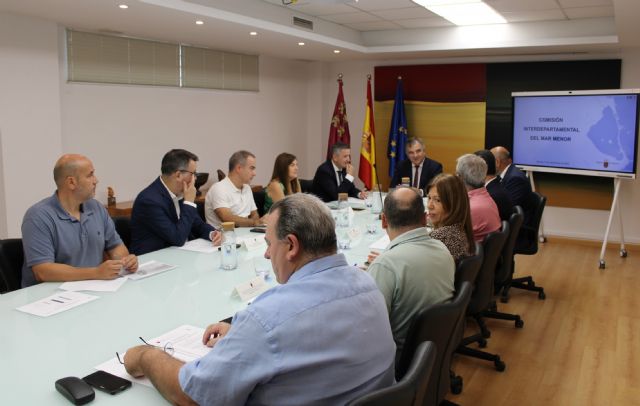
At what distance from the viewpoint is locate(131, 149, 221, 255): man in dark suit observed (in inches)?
136

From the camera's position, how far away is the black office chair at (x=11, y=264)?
9.27ft

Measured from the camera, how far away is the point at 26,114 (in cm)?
479

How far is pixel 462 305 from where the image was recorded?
82.4 inches

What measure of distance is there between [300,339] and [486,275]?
2.29 metres

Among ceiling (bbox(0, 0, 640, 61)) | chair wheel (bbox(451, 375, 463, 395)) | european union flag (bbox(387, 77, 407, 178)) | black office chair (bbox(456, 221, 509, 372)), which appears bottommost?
chair wheel (bbox(451, 375, 463, 395))

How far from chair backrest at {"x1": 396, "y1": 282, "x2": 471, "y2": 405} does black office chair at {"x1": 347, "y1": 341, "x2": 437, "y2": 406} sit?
38 cm

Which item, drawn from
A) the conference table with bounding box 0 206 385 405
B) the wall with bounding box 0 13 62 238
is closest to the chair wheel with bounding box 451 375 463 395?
the conference table with bounding box 0 206 385 405

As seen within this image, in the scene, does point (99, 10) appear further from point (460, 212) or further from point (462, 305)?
point (462, 305)

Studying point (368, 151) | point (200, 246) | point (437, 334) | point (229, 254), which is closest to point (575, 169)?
point (368, 151)

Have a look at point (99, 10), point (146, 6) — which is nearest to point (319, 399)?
point (146, 6)

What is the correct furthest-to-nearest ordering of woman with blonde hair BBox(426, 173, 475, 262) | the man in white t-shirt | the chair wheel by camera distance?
the man in white t-shirt, the chair wheel, woman with blonde hair BBox(426, 173, 475, 262)

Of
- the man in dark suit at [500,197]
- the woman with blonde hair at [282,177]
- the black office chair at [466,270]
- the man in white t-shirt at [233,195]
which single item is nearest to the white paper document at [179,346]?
the black office chair at [466,270]

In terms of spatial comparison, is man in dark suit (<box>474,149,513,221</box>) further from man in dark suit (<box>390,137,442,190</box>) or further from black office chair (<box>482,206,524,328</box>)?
man in dark suit (<box>390,137,442,190</box>)

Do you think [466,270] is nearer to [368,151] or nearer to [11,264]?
[11,264]
